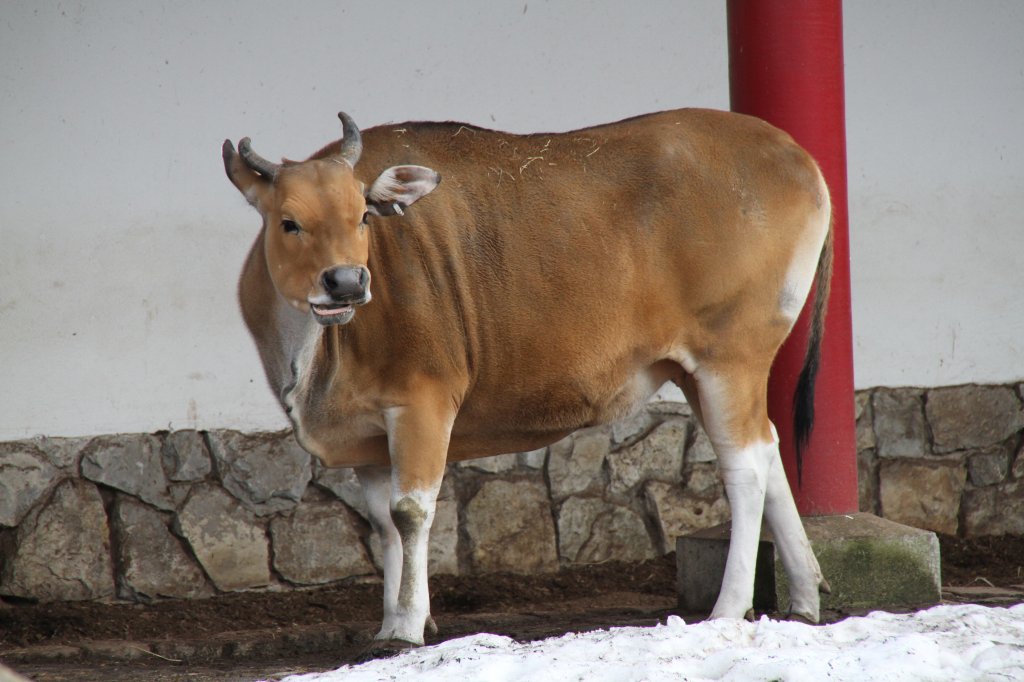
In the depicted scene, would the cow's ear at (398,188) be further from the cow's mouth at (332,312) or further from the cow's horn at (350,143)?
the cow's mouth at (332,312)

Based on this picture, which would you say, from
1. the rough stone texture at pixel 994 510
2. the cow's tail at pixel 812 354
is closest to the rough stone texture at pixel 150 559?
the cow's tail at pixel 812 354

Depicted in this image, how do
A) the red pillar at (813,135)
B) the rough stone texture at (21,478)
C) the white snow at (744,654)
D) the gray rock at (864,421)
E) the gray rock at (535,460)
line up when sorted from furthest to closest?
the gray rock at (864,421) → the gray rock at (535,460) → the rough stone texture at (21,478) → the red pillar at (813,135) → the white snow at (744,654)

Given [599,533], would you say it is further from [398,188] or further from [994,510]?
[398,188]

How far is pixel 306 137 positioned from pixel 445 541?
6.99ft

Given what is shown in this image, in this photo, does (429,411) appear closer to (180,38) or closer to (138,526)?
(138,526)

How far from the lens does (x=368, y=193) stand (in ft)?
14.8

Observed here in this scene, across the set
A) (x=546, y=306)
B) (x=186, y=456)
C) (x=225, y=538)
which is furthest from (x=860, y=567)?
(x=186, y=456)

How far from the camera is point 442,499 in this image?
21.4 ft

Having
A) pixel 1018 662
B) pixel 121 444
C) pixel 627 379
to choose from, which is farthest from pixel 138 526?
pixel 1018 662

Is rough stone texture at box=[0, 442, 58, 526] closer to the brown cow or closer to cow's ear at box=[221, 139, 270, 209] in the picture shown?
the brown cow

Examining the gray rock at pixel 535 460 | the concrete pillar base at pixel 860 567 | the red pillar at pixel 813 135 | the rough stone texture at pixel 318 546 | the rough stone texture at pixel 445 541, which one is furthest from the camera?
the gray rock at pixel 535 460

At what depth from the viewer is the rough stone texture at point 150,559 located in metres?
6.12

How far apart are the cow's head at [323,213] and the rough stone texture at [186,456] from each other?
198cm

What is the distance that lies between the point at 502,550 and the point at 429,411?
6.99 ft
